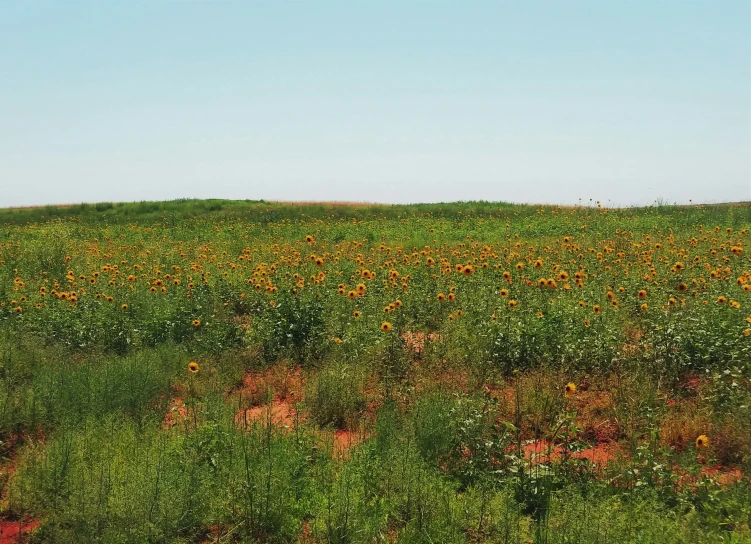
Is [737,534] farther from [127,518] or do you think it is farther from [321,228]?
[321,228]

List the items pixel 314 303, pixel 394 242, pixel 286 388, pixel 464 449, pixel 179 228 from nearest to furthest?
pixel 464 449 < pixel 286 388 < pixel 314 303 < pixel 394 242 < pixel 179 228

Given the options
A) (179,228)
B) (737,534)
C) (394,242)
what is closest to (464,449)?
(737,534)

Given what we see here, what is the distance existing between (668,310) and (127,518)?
5.41 meters

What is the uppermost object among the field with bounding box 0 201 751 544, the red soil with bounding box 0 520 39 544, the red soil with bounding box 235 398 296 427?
the field with bounding box 0 201 751 544

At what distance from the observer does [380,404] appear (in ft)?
17.5

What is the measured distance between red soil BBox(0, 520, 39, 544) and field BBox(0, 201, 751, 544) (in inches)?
0.9

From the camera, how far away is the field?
11.3 feet

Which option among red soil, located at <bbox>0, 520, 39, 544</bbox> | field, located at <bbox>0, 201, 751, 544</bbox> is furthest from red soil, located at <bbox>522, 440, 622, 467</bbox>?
red soil, located at <bbox>0, 520, 39, 544</bbox>

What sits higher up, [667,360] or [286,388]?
[667,360]

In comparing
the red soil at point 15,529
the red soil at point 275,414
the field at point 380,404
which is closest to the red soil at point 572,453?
the field at point 380,404

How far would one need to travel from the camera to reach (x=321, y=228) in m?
19.5

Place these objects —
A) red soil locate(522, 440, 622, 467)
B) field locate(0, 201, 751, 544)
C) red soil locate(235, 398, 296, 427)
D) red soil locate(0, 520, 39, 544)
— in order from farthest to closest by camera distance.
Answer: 1. red soil locate(235, 398, 296, 427)
2. red soil locate(522, 440, 622, 467)
3. red soil locate(0, 520, 39, 544)
4. field locate(0, 201, 751, 544)

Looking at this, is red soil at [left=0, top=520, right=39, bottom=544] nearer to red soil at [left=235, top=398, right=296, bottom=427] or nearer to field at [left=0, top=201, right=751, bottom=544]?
field at [left=0, top=201, right=751, bottom=544]

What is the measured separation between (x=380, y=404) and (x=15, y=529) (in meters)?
2.89
